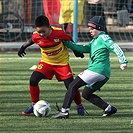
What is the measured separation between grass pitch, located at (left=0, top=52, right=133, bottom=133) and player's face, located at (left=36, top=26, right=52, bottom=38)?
0.99 meters

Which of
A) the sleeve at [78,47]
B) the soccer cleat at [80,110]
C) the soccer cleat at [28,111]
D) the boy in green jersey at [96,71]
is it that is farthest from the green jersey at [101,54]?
the soccer cleat at [28,111]

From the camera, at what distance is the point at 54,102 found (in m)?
8.88

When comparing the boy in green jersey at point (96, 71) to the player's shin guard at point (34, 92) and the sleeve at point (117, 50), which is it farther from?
the player's shin guard at point (34, 92)

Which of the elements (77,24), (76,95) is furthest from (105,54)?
(77,24)

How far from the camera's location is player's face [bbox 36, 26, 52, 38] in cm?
793

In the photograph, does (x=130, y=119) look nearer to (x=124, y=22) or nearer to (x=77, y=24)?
(x=77, y=24)

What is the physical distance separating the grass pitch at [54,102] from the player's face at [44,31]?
3.24ft

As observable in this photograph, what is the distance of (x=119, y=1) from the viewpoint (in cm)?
1833

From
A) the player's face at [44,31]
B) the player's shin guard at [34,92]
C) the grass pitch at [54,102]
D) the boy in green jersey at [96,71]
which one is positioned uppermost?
the player's face at [44,31]

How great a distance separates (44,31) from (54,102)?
132 cm

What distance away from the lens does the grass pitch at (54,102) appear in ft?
23.5

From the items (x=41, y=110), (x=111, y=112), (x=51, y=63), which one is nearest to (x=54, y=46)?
(x=51, y=63)

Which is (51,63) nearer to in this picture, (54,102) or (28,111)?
(28,111)

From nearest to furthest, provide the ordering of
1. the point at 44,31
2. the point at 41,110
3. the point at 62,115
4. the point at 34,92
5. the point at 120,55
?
1. the point at 120,55
2. the point at 62,115
3. the point at 41,110
4. the point at 44,31
5. the point at 34,92
